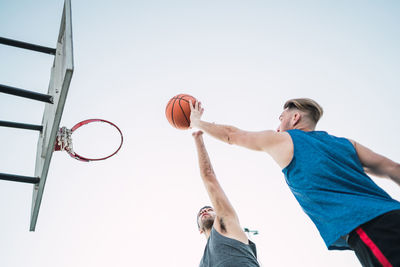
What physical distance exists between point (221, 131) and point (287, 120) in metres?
0.60

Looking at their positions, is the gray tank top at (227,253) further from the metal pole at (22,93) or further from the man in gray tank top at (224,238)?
the metal pole at (22,93)

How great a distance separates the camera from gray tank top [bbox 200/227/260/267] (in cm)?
265

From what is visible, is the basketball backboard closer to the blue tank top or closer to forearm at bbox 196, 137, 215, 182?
forearm at bbox 196, 137, 215, 182

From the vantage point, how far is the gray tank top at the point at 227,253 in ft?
8.69

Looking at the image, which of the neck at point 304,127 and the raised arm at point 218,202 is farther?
the raised arm at point 218,202

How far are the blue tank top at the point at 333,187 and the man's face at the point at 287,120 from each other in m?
0.41

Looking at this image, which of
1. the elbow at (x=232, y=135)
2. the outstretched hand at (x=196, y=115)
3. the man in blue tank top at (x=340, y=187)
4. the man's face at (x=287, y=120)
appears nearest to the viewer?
the man in blue tank top at (x=340, y=187)

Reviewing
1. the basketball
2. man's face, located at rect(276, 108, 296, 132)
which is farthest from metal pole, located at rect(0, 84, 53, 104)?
man's face, located at rect(276, 108, 296, 132)

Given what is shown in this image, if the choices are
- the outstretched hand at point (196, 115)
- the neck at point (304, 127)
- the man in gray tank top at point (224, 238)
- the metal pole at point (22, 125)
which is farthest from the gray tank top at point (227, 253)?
the metal pole at point (22, 125)

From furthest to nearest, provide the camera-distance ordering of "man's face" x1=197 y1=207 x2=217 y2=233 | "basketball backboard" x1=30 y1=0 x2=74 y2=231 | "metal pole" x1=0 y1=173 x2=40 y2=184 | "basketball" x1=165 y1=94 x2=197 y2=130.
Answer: "basketball" x1=165 y1=94 x2=197 y2=130
"man's face" x1=197 y1=207 x2=217 y2=233
"metal pole" x1=0 y1=173 x2=40 y2=184
"basketball backboard" x1=30 y1=0 x2=74 y2=231

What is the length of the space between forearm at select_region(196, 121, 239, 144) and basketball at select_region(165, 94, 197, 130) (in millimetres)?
1516

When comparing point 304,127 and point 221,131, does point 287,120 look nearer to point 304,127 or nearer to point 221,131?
point 304,127

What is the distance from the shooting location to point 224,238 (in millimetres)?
2834

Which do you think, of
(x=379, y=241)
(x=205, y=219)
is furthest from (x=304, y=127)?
(x=205, y=219)
